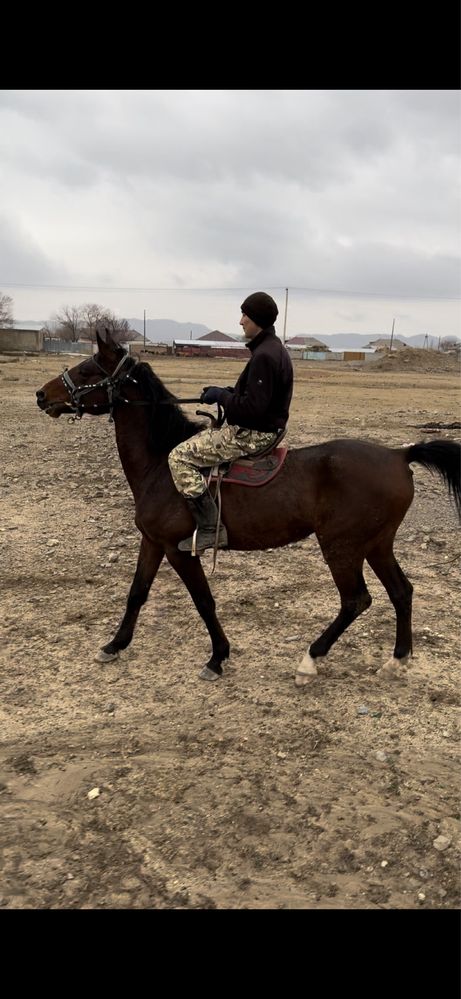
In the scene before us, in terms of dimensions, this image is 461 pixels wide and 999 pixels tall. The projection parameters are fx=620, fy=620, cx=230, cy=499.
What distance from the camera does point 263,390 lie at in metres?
4.43

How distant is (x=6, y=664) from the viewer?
16.3 feet

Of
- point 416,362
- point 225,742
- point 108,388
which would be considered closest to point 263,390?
point 108,388

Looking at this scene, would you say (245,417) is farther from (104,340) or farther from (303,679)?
(303,679)

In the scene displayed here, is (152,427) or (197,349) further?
(197,349)

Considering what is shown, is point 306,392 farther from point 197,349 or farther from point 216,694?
point 197,349

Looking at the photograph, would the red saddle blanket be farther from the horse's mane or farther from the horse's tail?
the horse's tail

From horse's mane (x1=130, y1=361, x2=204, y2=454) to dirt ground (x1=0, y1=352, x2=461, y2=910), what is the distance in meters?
1.77

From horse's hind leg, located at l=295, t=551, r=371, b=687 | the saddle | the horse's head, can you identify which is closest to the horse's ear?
the horse's head

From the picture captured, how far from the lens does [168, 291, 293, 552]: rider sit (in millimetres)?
4457

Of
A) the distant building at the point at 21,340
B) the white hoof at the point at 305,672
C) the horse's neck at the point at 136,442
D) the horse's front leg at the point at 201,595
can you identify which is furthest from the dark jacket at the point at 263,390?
the distant building at the point at 21,340

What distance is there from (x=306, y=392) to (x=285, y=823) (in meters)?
24.1

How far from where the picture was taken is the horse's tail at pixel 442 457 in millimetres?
4766

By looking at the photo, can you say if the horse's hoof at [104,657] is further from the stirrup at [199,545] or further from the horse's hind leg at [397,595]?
the horse's hind leg at [397,595]

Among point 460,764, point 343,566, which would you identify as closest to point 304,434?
point 343,566
